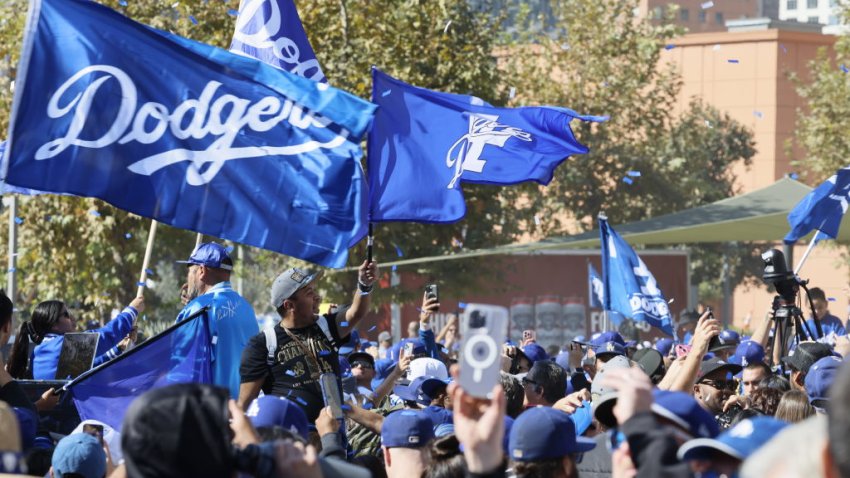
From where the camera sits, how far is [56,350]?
7.94 meters

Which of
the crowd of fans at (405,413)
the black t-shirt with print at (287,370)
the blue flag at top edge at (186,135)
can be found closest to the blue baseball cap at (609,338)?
the crowd of fans at (405,413)

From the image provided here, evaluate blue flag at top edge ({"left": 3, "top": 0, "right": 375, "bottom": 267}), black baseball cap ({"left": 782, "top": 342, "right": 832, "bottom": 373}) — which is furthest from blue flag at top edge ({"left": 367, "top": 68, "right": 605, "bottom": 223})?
black baseball cap ({"left": 782, "top": 342, "right": 832, "bottom": 373})

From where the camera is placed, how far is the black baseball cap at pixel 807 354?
806cm

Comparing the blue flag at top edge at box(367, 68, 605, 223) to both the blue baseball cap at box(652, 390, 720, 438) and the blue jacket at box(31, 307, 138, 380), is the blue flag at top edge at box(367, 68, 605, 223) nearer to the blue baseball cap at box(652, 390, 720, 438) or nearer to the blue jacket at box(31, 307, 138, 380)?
the blue jacket at box(31, 307, 138, 380)

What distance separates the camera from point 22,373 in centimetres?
826

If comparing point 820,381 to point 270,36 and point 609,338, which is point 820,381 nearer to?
point 609,338

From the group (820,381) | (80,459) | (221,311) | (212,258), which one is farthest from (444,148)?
(80,459)

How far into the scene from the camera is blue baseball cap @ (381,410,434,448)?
17.7ft

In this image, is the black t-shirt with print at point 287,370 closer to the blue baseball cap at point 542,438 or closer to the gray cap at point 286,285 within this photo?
the gray cap at point 286,285

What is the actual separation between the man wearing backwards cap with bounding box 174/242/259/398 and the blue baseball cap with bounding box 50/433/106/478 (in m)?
1.76

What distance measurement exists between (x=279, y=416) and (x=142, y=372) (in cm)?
230

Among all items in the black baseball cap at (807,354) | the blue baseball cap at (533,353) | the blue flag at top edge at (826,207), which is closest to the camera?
the black baseball cap at (807,354)

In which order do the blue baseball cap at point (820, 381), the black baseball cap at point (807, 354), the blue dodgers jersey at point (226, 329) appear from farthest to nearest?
the black baseball cap at point (807, 354) < the blue dodgers jersey at point (226, 329) < the blue baseball cap at point (820, 381)

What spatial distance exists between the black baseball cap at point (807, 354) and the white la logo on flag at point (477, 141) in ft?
7.94
